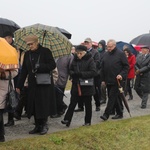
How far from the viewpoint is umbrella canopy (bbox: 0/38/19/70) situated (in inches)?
175

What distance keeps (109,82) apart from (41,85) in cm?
195

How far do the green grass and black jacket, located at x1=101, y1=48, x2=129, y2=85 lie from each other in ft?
3.37

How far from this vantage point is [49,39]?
599cm

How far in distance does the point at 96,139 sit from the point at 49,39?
2.08 m

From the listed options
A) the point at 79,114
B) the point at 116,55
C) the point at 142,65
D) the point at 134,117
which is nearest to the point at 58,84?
the point at 79,114

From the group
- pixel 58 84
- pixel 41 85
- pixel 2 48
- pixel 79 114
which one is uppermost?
pixel 2 48

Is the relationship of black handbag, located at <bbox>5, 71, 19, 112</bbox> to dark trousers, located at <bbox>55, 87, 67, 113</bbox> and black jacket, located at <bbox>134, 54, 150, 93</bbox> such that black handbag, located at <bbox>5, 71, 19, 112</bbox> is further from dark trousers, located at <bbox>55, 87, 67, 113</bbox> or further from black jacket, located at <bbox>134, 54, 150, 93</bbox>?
black jacket, located at <bbox>134, 54, 150, 93</bbox>

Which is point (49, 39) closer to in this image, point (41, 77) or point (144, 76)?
point (41, 77)

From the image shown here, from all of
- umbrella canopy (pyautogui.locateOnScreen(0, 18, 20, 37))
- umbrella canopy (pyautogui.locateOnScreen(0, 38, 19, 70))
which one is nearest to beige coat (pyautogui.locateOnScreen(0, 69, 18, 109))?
umbrella canopy (pyautogui.locateOnScreen(0, 38, 19, 70))

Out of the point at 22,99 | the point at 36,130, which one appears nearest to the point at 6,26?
the point at 22,99

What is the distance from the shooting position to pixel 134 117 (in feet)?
23.8

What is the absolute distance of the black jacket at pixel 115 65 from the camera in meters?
6.78

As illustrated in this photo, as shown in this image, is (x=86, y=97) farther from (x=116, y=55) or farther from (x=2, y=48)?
(x=2, y=48)

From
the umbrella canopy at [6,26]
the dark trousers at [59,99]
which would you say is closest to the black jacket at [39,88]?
the dark trousers at [59,99]
